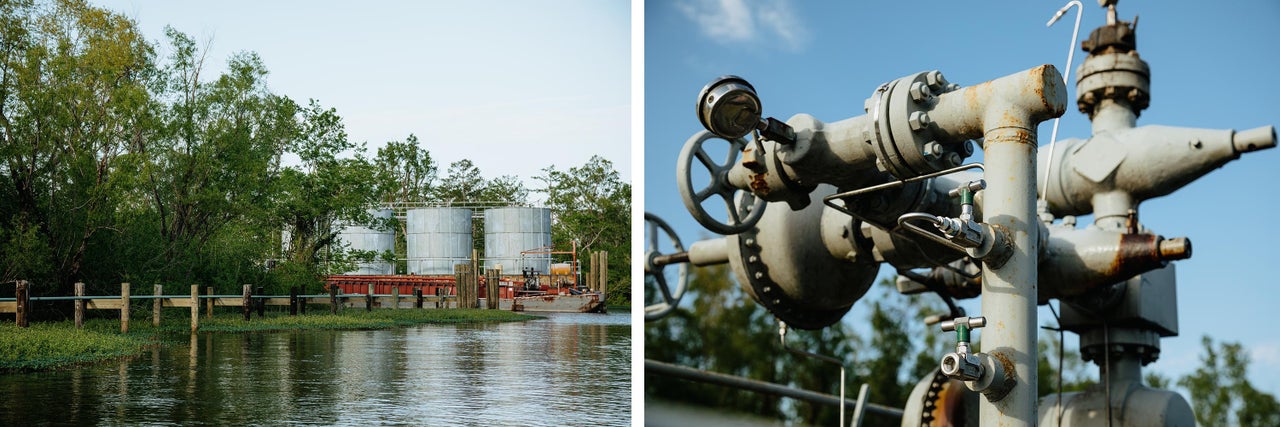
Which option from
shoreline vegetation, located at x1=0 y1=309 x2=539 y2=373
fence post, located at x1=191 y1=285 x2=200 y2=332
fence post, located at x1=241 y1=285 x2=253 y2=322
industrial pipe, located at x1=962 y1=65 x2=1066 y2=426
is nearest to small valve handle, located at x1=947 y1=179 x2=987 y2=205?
industrial pipe, located at x1=962 y1=65 x2=1066 y2=426

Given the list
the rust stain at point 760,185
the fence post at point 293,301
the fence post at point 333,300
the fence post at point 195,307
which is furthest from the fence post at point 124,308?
the rust stain at point 760,185

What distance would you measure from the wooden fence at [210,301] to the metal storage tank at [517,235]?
0.81 meters

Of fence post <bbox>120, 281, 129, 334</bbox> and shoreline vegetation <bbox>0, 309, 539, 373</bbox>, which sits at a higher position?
fence post <bbox>120, 281, 129, 334</bbox>

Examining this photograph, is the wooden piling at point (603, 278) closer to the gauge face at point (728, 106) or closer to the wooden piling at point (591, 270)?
the wooden piling at point (591, 270)

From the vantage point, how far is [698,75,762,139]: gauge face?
7.01 ft

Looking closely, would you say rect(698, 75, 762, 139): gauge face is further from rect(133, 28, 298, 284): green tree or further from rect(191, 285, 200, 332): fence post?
rect(191, 285, 200, 332): fence post

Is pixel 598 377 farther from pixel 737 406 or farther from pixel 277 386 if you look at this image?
pixel 737 406

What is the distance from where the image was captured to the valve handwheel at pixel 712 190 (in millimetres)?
2504

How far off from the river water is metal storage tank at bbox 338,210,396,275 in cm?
107

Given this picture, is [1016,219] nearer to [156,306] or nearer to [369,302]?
[156,306]

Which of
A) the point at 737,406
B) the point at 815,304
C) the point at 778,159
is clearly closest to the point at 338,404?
the point at 737,406

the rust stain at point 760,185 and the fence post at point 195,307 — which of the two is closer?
the rust stain at point 760,185

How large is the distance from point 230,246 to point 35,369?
9.96 feet

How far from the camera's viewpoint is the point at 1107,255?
8.90 feet
